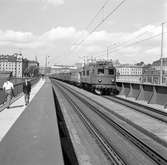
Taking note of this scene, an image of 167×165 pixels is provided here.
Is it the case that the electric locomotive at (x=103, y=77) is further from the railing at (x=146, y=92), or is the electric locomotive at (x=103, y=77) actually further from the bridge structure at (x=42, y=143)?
the bridge structure at (x=42, y=143)

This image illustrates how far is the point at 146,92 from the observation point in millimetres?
24641

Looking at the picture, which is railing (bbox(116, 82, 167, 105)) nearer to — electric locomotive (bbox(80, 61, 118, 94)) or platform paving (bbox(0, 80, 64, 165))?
electric locomotive (bbox(80, 61, 118, 94))

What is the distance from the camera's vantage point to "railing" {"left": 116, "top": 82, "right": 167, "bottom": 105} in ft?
70.1

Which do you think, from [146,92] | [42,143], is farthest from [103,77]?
[42,143]

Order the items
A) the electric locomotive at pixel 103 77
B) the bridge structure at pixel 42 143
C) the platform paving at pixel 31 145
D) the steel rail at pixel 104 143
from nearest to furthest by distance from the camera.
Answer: the platform paving at pixel 31 145, the bridge structure at pixel 42 143, the steel rail at pixel 104 143, the electric locomotive at pixel 103 77

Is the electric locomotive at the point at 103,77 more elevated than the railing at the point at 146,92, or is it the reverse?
the electric locomotive at the point at 103,77

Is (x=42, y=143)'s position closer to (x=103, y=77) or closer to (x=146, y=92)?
(x=146, y=92)

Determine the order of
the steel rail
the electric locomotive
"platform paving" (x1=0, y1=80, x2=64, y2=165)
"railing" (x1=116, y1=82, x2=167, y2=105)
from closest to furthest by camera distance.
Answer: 1. "platform paving" (x1=0, y1=80, x2=64, y2=165)
2. the steel rail
3. "railing" (x1=116, y1=82, x2=167, y2=105)
4. the electric locomotive

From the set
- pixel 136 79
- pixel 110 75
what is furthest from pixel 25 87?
pixel 136 79

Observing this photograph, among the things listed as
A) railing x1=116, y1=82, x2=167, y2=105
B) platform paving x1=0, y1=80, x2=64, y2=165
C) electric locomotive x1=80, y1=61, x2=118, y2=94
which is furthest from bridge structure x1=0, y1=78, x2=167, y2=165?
electric locomotive x1=80, y1=61, x2=118, y2=94

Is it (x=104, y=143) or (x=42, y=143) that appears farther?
(x=104, y=143)

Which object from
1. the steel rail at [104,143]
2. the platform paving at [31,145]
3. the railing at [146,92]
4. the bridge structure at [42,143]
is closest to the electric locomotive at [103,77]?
the railing at [146,92]

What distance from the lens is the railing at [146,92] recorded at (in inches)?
842

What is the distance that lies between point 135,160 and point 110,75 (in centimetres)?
2418
